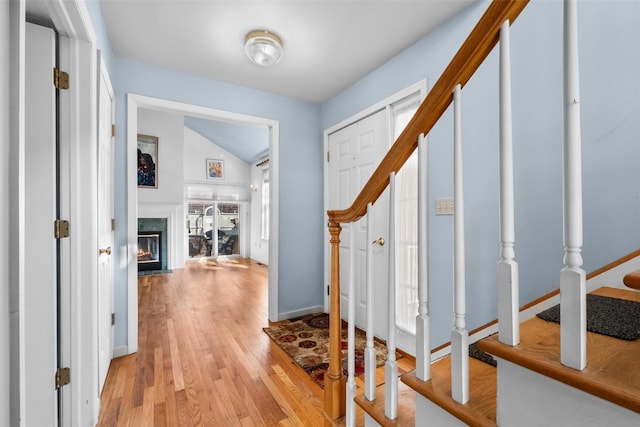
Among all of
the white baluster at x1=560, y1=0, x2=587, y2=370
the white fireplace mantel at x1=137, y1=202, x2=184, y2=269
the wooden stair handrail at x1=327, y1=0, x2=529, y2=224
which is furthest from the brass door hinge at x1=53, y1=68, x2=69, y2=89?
the white fireplace mantel at x1=137, y1=202, x2=184, y2=269

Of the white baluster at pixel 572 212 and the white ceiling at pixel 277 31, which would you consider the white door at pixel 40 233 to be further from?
the white baluster at pixel 572 212

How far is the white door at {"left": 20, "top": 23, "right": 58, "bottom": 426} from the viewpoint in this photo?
50.5 inches

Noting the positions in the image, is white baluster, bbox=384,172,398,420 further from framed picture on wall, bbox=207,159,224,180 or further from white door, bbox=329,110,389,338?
framed picture on wall, bbox=207,159,224,180

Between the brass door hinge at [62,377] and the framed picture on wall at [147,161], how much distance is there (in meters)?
4.96

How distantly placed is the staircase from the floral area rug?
3.57ft

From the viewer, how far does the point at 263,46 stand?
210 cm

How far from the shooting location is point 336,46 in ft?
7.41

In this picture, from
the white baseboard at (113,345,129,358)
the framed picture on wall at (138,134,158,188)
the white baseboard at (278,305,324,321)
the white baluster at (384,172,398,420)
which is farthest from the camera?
the framed picture on wall at (138,134,158,188)

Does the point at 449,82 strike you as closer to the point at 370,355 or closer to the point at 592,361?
the point at 592,361

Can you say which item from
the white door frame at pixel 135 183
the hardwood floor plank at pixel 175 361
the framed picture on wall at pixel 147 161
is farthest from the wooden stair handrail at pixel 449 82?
the framed picture on wall at pixel 147 161

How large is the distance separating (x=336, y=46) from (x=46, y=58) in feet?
5.86

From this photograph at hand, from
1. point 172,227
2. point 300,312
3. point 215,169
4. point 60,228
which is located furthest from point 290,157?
point 215,169

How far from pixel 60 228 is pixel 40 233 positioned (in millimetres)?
72

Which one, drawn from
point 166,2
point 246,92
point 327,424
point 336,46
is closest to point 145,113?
point 246,92
